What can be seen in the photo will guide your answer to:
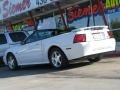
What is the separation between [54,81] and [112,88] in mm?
2375

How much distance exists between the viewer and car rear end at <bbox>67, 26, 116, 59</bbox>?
41.7 ft

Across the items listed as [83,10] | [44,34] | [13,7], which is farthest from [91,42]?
[13,7]

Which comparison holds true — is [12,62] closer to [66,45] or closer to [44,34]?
[44,34]

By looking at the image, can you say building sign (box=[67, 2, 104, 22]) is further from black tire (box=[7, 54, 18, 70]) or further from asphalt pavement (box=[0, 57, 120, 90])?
asphalt pavement (box=[0, 57, 120, 90])

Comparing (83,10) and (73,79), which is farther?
(83,10)

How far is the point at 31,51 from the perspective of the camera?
14547 mm

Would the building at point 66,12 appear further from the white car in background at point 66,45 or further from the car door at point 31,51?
the white car in background at point 66,45

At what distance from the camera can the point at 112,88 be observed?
926 cm

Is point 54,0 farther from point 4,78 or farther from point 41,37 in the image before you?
point 4,78

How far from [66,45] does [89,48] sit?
0.75 meters

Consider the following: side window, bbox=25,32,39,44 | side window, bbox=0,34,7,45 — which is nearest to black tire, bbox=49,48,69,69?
side window, bbox=25,32,39,44

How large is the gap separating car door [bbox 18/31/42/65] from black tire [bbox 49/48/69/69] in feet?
2.16

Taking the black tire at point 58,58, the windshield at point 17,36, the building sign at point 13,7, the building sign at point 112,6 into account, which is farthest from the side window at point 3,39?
the building sign at point 112,6

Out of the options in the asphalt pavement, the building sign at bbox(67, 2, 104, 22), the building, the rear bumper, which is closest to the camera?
the asphalt pavement
